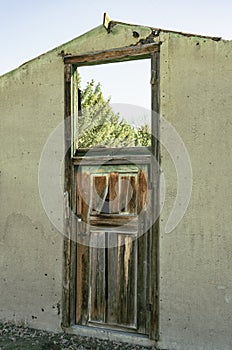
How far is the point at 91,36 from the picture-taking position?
524 centimetres

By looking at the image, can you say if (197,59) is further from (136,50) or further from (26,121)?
(26,121)

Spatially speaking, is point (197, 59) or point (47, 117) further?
point (47, 117)

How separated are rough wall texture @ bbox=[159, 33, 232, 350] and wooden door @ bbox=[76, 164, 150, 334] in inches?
11.9

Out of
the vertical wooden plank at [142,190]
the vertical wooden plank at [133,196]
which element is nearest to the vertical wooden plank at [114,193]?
the vertical wooden plank at [133,196]

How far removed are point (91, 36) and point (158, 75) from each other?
998mm

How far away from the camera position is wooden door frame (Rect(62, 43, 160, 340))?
16.0 ft

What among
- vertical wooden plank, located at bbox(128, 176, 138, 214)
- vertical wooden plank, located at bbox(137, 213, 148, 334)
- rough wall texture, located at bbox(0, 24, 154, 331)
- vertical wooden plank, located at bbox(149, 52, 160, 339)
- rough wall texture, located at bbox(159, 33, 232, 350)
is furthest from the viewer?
rough wall texture, located at bbox(0, 24, 154, 331)

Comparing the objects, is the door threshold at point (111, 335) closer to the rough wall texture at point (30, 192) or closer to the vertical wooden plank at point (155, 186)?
the vertical wooden plank at point (155, 186)

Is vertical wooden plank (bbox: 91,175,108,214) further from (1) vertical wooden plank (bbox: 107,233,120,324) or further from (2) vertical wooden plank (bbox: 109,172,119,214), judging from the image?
(1) vertical wooden plank (bbox: 107,233,120,324)

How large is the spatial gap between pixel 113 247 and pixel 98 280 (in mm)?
445

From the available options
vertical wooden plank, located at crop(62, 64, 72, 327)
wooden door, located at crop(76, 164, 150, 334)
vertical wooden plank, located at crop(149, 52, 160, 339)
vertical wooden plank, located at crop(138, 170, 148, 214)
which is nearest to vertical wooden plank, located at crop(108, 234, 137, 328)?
wooden door, located at crop(76, 164, 150, 334)

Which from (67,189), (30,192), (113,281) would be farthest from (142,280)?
(30,192)

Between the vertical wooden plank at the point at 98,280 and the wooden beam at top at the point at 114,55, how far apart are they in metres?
2.05

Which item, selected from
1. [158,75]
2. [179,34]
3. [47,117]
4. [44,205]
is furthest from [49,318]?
[179,34]
